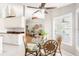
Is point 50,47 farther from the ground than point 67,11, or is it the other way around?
point 67,11

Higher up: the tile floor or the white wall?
the white wall

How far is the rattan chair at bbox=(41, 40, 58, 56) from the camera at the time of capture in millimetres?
1214

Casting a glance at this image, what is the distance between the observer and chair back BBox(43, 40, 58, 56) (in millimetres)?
1214

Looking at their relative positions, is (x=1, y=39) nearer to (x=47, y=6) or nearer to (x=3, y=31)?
(x=3, y=31)

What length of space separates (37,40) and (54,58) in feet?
0.81

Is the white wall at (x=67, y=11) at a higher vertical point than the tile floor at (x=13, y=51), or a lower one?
higher

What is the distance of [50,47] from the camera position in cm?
124

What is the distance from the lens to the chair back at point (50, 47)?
121cm

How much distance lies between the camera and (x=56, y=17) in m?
1.21

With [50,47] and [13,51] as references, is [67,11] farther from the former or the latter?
[13,51]

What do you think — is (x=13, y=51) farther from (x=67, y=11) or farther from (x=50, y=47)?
(x=67, y=11)

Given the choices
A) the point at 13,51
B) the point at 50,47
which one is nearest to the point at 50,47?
the point at 50,47

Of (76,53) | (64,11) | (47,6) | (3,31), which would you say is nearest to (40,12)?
(47,6)

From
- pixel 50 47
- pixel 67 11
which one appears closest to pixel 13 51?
pixel 50 47
